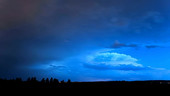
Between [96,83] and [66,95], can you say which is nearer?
[66,95]

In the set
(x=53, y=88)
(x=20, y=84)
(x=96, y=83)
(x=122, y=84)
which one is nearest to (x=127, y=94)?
(x=122, y=84)

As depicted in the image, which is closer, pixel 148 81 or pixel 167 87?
pixel 167 87

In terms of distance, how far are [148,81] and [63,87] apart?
10.0 meters

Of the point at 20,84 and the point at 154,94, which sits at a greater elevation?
the point at 20,84

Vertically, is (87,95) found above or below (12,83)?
below

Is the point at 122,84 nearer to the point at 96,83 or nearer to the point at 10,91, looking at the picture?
the point at 96,83

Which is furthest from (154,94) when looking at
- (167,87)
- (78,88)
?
(78,88)

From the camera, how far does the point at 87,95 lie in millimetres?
20812

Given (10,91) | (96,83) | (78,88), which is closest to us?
(10,91)

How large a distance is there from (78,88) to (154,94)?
8043 mm

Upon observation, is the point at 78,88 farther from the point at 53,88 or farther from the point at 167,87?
the point at 167,87

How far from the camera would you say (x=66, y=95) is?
819 inches

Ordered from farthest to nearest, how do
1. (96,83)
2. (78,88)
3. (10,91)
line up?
1. (96,83)
2. (78,88)
3. (10,91)

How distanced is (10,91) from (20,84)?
7.65 feet
